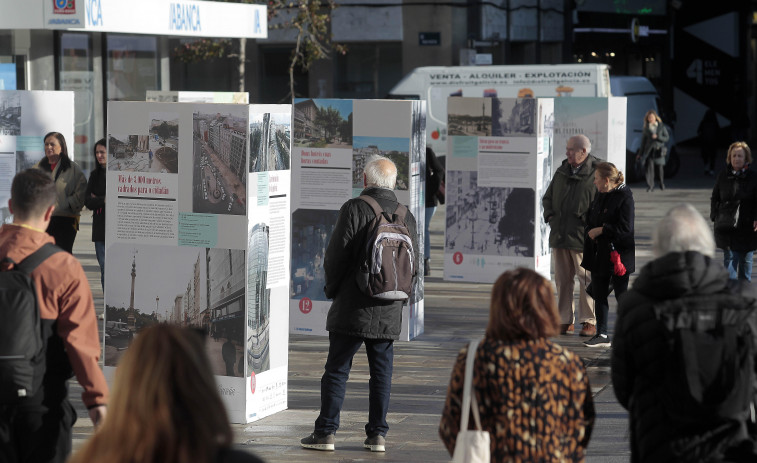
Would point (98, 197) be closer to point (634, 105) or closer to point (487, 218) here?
point (487, 218)

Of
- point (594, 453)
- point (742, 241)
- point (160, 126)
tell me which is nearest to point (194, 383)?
point (594, 453)

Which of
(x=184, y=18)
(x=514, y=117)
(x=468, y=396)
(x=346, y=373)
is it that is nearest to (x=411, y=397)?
(x=346, y=373)

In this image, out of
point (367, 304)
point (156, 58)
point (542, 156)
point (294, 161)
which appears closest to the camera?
point (367, 304)

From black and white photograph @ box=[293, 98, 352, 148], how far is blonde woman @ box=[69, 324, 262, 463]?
8.68m

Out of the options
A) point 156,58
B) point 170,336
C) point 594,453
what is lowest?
point 594,453

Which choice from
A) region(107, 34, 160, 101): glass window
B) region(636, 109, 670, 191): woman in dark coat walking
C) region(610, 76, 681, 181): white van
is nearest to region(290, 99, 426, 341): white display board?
region(107, 34, 160, 101): glass window

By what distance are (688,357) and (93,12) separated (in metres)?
15.4

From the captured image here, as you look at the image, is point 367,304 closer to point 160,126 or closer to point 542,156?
point 160,126

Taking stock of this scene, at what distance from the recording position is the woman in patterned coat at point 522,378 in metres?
→ 4.17

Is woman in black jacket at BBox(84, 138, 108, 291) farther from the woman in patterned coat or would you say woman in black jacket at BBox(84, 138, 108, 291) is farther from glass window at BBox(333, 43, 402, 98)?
glass window at BBox(333, 43, 402, 98)

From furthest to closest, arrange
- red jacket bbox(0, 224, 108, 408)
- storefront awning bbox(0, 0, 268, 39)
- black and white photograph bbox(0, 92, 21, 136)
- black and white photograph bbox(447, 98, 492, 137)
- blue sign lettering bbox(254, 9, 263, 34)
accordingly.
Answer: blue sign lettering bbox(254, 9, 263, 34) → storefront awning bbox(0, 0, 268, 39) → black and white photograph bbox(447, 98, 492, 137) → black and white photograph bbox(0, 92, 21, 136) → red jacket bbox(0, 224, 108, 408)

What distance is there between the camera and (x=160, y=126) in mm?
7945

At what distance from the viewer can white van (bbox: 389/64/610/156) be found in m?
23.6

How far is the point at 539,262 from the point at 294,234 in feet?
12.2
